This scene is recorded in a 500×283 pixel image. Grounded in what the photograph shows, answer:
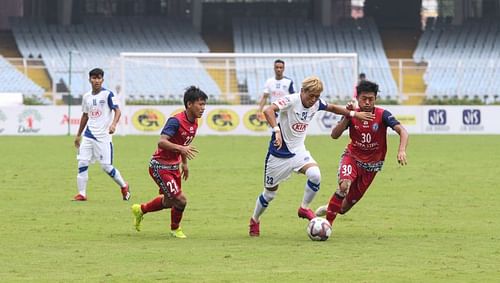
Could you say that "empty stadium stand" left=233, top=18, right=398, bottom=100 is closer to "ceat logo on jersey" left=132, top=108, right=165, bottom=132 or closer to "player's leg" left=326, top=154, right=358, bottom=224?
"ceat logo on jersey" left=132, top=108, right=165, bottom=132

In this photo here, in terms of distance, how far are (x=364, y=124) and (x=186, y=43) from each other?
47.7 meters

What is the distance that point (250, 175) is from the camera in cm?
2250

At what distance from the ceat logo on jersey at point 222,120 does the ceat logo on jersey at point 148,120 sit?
176 centimetres

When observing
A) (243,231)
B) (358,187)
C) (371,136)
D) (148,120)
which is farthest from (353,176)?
(148,120)

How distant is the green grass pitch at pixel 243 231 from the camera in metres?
10.1

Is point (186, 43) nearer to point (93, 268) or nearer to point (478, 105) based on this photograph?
point (478, 105)

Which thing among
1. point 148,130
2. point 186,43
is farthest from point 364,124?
point 186,43

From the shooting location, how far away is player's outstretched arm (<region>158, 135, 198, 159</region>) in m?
12.2

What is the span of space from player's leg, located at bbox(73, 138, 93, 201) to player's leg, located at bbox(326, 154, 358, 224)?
585 cm

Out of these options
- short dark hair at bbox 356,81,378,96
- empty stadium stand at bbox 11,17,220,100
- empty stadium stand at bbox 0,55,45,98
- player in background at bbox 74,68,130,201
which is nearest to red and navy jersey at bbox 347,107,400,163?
short dark hair at bbox 356,81,378,96

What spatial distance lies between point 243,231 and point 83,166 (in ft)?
16.7

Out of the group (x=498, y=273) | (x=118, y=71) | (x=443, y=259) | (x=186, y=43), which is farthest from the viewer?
(x=186, y=43)

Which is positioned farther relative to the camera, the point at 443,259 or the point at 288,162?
the point at 288,162

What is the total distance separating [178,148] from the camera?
1231 centimetres
